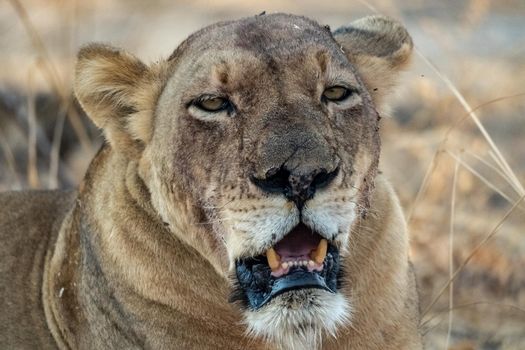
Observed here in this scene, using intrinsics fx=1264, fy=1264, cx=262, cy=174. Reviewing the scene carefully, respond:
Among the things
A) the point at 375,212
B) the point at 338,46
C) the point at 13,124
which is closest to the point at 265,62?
the point at 338,46

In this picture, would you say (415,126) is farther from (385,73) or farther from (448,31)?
(385,73)

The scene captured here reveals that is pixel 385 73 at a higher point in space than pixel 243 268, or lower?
higher

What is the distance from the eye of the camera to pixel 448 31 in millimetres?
9273

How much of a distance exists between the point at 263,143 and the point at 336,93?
1.24 ft

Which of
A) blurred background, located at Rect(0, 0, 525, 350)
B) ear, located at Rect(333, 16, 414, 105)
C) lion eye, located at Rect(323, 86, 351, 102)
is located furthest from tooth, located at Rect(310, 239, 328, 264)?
blurred background, located at Rect(0, 0, 525, 350)

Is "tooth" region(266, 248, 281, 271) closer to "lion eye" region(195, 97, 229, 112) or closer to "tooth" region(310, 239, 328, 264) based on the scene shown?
"tooth" region(310, 239, 328, 264)

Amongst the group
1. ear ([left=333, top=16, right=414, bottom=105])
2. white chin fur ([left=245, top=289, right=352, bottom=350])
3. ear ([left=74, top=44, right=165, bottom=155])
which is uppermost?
ear ([left=333, top=16, right=414, bottom=105])

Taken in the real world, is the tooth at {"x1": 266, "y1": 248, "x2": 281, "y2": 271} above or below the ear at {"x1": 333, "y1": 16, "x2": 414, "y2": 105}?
below

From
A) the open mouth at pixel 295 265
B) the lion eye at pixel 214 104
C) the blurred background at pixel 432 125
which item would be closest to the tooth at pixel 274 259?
the open mouth at pixel 295 265

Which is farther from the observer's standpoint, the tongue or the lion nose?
the tongue

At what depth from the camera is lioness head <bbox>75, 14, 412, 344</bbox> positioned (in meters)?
3.35

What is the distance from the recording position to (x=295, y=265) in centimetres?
336

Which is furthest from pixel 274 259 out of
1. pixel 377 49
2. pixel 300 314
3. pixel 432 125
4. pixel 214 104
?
pixel 432 125

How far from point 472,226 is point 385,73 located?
292 cm
